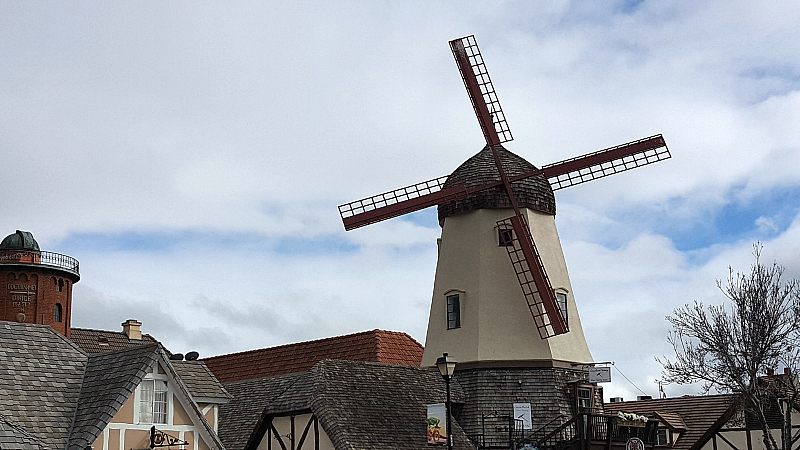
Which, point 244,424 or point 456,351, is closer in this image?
point 244,424

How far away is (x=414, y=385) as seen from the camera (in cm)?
2992

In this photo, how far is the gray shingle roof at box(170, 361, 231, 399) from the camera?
2528 cm

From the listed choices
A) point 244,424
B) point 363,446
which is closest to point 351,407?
point 363,446

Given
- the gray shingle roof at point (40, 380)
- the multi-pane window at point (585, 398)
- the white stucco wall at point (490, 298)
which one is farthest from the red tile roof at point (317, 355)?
the gray shingle roof at point (40, 380)

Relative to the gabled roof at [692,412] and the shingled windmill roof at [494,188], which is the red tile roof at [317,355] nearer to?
the shingled windmill roof at [494,188]

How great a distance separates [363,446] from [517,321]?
7579mm

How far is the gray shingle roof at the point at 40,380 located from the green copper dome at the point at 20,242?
33433mm

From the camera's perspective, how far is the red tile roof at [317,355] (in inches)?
1462

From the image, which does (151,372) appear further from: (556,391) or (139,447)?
(556,391)

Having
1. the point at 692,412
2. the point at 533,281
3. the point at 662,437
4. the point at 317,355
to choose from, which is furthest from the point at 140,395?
the point at 692,412

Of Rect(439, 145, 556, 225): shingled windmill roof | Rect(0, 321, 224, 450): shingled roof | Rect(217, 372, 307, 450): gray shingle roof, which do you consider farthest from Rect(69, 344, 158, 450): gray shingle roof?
Rect(439, 145, 556, 225): shingled windmill roof

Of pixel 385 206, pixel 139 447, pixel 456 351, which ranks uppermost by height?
pixel 385 206

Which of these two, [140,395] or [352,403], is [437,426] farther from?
[140,395]

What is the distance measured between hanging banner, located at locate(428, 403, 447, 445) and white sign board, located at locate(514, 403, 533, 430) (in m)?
3.62
